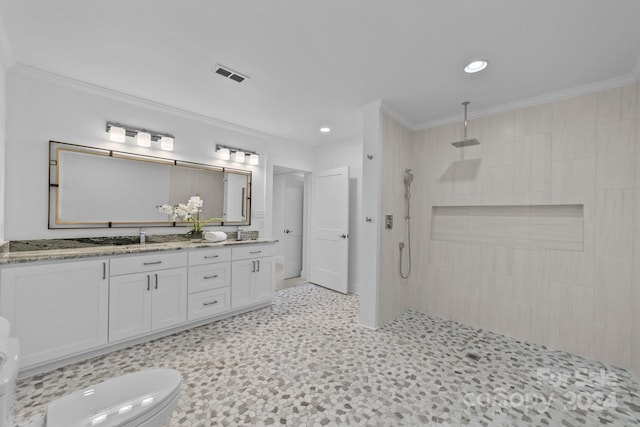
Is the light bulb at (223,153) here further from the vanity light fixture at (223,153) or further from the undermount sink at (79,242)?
the undermount sink at (79,242)

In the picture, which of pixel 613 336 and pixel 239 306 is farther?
pixel 239 306

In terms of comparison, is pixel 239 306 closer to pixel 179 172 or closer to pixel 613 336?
pixel 179 172

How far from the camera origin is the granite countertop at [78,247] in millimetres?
2064

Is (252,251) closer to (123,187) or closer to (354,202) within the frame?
(123,187)

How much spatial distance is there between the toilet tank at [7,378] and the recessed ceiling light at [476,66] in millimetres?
3081

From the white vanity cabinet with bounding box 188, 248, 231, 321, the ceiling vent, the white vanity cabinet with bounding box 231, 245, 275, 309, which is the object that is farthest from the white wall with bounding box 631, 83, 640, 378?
the white vanity cabinet with bounding box 188, 248, 231, 321

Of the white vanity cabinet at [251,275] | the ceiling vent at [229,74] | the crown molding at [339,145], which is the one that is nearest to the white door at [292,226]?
the crown molding at [339,145]

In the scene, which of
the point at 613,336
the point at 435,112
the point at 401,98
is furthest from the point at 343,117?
the point at 613,336

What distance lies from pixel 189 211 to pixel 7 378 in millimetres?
2485

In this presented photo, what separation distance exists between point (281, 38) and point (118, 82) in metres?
1.71

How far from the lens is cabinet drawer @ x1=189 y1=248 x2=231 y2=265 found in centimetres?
290

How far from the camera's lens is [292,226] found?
18.4 ft

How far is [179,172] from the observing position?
11.0 feet

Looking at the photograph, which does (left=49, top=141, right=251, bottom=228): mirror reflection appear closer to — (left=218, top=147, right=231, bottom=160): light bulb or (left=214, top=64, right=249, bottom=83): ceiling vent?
(left=218, top=147, right=231, bottom=160): light bulb
